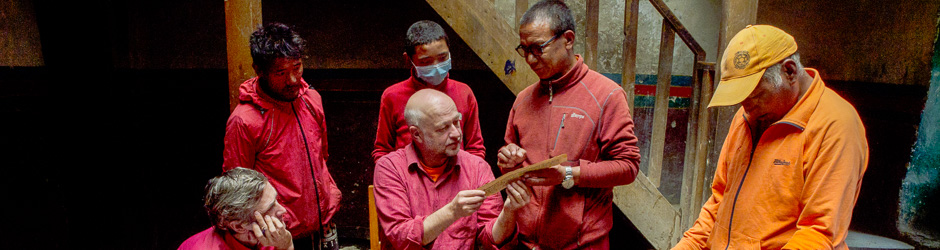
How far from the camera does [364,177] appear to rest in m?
5.37

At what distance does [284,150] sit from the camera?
8.79 feet

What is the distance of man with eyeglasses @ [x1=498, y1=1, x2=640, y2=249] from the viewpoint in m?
2.31

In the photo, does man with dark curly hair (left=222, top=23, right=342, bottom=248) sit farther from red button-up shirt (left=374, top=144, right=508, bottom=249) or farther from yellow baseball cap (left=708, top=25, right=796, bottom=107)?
yellow baseball cap (left=708, top=25, right=796, bottom=107)

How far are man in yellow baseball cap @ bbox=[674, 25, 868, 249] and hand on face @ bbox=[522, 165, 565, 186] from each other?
660 mm

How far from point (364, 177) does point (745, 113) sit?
4.15 meters

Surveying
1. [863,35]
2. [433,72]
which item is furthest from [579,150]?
[863,35]

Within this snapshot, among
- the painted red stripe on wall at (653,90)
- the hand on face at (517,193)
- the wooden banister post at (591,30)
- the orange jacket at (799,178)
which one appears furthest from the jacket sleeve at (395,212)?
the painted red stripe on wall at (653,90)

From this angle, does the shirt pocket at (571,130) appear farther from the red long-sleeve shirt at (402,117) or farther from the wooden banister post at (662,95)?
the wooden banister post at (662,95)

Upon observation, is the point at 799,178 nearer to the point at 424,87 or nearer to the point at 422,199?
the point at 422,199

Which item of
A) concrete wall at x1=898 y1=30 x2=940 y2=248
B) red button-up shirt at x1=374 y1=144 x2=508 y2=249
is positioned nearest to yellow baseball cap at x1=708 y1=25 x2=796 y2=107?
red button-up shirt at x1=374 y1=144 x2=508 y2=249

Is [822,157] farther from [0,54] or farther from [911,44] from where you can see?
[0,54]

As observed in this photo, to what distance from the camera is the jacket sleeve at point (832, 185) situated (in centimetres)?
156

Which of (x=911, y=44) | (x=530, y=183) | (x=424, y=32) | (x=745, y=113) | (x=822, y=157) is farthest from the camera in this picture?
(x=911, y=44)

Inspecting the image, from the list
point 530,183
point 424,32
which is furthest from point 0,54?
point 530,183
